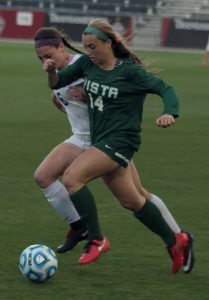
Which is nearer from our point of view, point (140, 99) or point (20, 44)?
point (140, 99)

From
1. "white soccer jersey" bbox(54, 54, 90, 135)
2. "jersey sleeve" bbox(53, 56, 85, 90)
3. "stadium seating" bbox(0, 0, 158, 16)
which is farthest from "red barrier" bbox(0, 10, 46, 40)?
"jersey sleeve" bbox(53, 56, 85, 90)

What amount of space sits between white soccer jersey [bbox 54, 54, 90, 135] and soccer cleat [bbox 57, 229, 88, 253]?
2.79 ft

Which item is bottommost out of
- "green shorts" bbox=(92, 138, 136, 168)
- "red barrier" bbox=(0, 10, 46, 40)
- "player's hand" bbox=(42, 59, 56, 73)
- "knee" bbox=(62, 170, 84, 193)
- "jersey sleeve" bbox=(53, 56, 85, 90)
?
"red barrier" bbox=(0, 10, 46, 40)

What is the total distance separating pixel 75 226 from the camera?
793 cm

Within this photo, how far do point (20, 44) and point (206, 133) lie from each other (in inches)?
1166

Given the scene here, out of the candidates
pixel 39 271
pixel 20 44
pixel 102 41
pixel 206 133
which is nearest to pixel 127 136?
pixel 102 41

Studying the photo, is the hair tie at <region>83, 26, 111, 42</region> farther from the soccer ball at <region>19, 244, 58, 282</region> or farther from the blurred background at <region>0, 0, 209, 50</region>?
the blurred background at <region>0, 0, 209, 50</region>

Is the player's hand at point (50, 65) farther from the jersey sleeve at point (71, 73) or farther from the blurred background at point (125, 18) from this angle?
the blurred background at point (125, 18)

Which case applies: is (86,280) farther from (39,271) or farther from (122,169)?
(122,169)

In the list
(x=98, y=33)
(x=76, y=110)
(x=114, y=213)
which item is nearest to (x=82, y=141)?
(x=76, y=110)

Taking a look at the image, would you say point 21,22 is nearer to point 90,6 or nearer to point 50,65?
point 90,6

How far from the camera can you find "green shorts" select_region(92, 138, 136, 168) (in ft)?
23.2

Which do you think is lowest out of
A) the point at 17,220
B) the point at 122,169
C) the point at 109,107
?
the point at 17,220

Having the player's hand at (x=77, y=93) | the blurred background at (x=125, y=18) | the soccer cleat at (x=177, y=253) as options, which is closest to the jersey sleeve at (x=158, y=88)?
the player's hand at (x=77, y=93)
